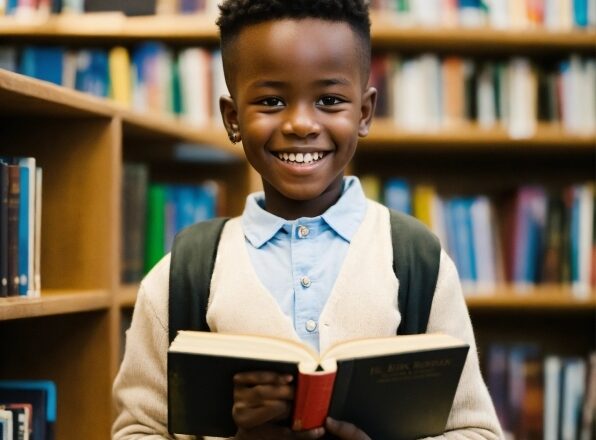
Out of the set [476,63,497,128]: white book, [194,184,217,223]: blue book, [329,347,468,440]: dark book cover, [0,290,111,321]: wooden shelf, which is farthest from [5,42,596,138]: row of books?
[329,347,468,440]: dark book cover

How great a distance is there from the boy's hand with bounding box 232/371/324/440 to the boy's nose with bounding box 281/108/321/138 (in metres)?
0.29

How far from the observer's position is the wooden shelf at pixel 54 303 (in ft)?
3.65

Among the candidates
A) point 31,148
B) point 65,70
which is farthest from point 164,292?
point 65,70

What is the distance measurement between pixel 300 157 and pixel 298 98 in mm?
70

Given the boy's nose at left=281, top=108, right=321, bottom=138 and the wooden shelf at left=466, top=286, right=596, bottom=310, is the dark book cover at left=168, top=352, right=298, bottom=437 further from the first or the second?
the wooden shelf at left=466, top=286, right=596, bottom=310

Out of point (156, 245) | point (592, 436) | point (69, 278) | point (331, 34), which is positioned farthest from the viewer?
point (592, 436)

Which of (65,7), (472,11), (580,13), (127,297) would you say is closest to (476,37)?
(472,11)

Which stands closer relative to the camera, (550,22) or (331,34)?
(331,34)

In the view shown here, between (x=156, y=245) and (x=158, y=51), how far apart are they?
722 mm

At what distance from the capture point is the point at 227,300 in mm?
958

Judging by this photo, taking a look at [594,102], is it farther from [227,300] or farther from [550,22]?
[227,300]

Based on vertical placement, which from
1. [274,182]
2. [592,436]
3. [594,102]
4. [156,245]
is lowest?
[592,436]

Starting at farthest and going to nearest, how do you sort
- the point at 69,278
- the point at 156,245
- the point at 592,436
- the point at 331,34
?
the point at 592,436 → the point at 156,245 → the point at 69,278 → the point at 331,34

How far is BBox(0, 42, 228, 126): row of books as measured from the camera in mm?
2326
